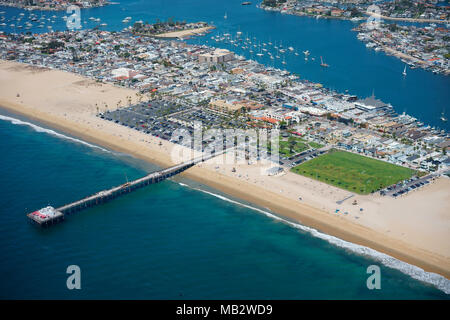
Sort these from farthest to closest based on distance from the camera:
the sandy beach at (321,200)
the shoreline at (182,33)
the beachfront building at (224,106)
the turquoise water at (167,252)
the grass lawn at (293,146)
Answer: the shoreline at (182,33), the beachfront building at (224,106), the grass lawn at (293,146), the sandy beach at (321,200), the turquoise water at (167,252)

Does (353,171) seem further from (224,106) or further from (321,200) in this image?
(224,106)

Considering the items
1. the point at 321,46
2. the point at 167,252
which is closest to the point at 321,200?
the point at 167,252

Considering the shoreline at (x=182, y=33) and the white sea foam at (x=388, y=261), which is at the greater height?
the shoreline at (x=182, y=33)

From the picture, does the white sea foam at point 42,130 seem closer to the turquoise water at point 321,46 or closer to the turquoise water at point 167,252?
the turquoise water at point 167,252

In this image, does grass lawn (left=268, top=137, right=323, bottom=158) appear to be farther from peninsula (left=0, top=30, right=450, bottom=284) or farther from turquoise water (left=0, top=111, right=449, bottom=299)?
turquoise water (left=0, top=111, right=449, bottom=299)

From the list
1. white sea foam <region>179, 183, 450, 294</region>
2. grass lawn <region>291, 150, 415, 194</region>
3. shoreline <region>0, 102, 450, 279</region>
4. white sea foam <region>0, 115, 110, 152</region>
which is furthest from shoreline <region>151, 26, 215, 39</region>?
white sea foam <region>179, 183, 450, 294</region>

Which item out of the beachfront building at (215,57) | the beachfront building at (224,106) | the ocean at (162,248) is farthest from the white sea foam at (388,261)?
the beachfront building at (215,57)

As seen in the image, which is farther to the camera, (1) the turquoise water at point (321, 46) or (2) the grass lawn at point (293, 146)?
(1) the turquoise water at point (321, 46)
